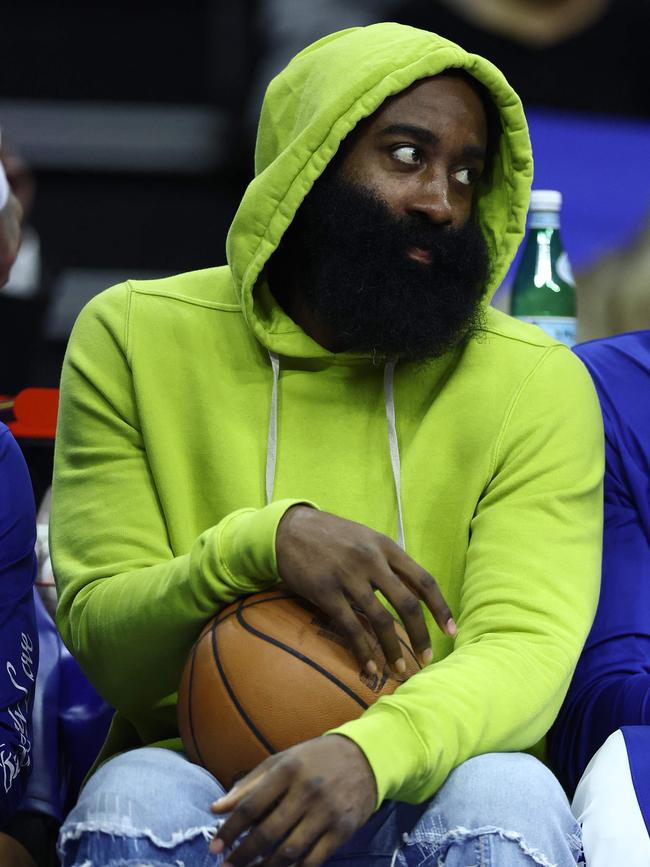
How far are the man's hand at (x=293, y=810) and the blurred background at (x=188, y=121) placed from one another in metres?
3.02

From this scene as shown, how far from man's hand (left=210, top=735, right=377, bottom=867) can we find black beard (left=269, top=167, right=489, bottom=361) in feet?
3.10

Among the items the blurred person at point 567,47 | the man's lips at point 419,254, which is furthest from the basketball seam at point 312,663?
the blurred person at point 567,47

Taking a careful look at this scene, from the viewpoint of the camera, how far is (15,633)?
2832 mm

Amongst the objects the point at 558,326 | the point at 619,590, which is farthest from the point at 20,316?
the point at 619,590

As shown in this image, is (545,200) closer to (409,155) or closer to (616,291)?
(616,291)

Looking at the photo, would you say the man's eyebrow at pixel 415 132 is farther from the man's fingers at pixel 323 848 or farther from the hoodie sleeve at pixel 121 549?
the man's fingers at pixel 323 848

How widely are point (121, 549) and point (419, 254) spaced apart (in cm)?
76

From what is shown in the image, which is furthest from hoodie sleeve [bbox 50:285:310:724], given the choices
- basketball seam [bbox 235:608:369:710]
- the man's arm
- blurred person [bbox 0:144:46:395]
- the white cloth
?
blurred person [bbox 0:144:46:395]

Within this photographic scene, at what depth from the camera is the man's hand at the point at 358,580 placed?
7.96 ft

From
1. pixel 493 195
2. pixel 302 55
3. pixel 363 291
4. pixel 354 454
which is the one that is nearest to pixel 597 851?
pixel 354 454

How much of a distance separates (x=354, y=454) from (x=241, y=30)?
285cm

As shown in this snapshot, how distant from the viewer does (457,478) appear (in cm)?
291

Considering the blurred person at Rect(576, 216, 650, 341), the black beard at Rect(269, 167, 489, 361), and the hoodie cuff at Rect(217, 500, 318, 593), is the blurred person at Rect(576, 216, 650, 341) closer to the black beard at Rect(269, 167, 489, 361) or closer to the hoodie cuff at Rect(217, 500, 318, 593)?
the black beard at Rect(269, 167, 489, 361)

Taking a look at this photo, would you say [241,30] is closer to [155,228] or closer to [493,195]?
[155,228]
